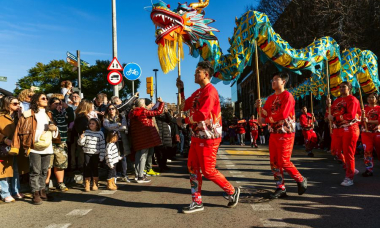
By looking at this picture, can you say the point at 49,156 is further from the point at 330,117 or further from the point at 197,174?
the point at 330,117

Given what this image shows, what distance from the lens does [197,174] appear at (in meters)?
4.13

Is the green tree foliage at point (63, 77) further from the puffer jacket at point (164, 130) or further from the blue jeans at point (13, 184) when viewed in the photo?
the blue jeans at point (13, 184)

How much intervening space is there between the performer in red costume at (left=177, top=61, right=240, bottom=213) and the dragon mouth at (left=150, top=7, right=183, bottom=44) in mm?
2524

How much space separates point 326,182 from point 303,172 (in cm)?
124

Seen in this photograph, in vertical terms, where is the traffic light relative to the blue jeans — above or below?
above

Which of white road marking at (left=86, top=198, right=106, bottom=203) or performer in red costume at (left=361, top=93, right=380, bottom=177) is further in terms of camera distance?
performer in red costume at (left=361, top=93, right=380, bottom=177)

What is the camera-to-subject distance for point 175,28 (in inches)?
255

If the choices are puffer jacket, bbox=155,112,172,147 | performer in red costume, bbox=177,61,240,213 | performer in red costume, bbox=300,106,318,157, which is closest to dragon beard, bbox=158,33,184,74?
puffer jacket, bbox=155,112,172,147

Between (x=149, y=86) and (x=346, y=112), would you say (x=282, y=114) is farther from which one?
(x=149, y=86)

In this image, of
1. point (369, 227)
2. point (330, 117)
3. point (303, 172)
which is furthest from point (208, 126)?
point (303, 172)

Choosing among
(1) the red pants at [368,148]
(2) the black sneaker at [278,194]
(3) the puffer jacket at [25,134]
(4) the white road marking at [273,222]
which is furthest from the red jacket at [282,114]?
(3) the puffer jacket at [25,134]

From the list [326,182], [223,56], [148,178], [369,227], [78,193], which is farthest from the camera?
[223,56]

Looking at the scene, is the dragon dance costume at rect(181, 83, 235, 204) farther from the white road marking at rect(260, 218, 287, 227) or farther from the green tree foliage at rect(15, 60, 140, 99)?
the green tree foliage at rect(15, 60, 140, 99)

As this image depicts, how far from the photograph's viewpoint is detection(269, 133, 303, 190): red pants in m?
4.48
